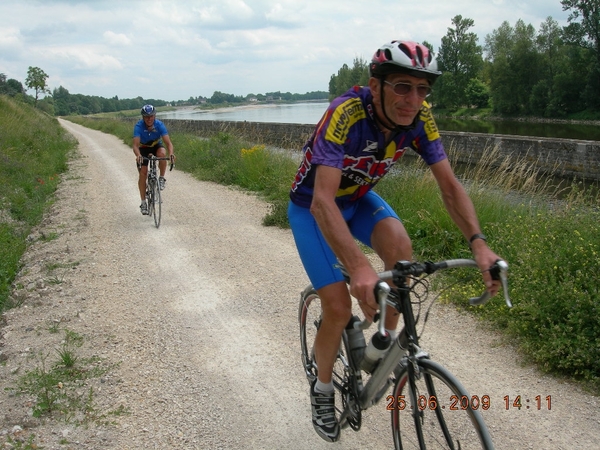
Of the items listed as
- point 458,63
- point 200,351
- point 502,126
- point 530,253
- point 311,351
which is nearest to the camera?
point 311,351

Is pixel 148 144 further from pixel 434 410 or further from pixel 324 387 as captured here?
pixel 434 410

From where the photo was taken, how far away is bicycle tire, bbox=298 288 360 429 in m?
3.11

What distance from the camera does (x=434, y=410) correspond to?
239 centimetres

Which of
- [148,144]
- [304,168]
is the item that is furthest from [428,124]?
[148,144]

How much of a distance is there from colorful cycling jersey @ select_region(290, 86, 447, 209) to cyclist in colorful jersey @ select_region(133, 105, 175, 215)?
7.18m

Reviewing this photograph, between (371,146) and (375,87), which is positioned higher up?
(375,87)

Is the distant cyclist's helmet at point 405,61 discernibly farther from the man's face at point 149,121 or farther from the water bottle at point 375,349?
the man's face at point 149,121

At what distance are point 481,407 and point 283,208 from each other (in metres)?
6.04

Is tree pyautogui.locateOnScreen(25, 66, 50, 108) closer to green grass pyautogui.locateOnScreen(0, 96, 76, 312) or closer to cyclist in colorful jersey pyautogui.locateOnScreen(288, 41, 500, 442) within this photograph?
green grass pyautogui.locateOnScreen(0, 96, 76, 312)

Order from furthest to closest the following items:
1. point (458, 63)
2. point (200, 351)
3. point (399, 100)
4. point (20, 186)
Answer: point (458, 63), point (20, 186), point (200, 351), point (399, 100)

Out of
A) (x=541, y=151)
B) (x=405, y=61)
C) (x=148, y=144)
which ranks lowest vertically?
(x=541, y=151)

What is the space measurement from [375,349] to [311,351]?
1.06 meters

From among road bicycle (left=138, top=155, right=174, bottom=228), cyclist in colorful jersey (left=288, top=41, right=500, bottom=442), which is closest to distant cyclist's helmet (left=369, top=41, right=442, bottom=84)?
cyclist in colorful jersey (left=288, top=41, right=500, bottom=442)
